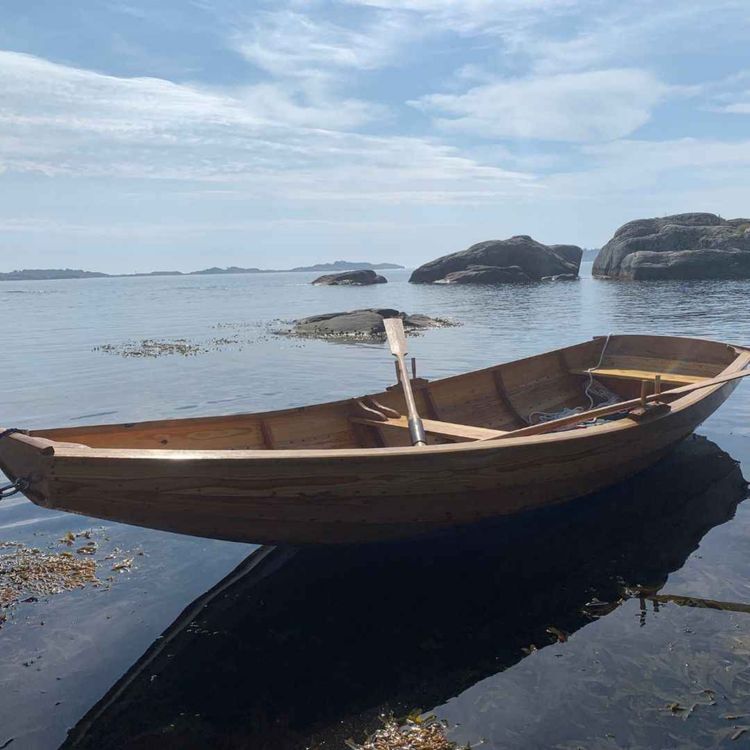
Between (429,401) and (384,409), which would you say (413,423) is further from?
(429,401)

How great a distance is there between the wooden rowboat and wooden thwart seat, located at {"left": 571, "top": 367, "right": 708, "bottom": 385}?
184 centimetres

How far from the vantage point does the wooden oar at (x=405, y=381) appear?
717cm

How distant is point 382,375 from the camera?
1838 cm

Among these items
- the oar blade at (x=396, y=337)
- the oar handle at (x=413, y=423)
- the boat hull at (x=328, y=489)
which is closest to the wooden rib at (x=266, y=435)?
the oar handle at (x=413, y=423)

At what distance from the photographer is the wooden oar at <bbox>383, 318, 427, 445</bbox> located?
717cm

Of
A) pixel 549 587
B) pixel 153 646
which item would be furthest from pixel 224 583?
pixel 549 587

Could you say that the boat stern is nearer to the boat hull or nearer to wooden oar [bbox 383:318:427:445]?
the boat hull

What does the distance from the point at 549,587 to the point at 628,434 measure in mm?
1863

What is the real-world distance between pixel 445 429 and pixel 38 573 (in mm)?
4404

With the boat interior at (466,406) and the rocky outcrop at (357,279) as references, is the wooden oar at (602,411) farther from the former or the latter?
the rocky outcrop at (357,279)

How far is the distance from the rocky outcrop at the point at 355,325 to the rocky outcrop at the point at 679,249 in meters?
45.4

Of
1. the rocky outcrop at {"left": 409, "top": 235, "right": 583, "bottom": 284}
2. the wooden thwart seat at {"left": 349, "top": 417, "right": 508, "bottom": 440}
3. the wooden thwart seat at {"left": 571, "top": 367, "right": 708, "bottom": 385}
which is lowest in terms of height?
the wooden thwart seat at {"left": 571, "top": 367, "right": 708, "bottom": 385}

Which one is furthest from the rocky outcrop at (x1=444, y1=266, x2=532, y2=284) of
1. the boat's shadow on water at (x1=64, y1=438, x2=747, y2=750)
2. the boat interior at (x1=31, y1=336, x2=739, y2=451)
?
the boat's shadow on water at (x1=64, y1=438, x2=747, y2=750)

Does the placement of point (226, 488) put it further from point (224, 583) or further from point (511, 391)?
point (511, 391)
